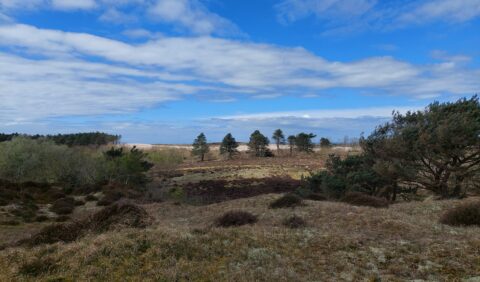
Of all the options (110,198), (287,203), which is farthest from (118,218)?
(110,198)

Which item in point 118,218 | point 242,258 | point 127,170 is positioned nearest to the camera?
point 242,258

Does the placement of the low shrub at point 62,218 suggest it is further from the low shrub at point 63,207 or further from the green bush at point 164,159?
the green bush at point 164,159

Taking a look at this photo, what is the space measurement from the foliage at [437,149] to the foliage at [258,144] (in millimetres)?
82608

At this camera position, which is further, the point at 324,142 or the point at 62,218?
the point at 324,142

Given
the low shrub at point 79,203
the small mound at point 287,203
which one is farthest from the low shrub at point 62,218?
the small mound at point 287,203

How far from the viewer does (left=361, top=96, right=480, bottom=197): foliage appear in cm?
2097

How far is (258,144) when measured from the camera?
10931 centimetres

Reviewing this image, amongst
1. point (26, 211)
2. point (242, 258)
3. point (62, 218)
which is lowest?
point (62, 218)

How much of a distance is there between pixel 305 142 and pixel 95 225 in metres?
102

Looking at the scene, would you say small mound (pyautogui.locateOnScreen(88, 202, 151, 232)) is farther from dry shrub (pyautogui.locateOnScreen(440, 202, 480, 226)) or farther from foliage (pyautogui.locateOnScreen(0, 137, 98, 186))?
foliage (pyautogui.locateOnScreen(0, 137, 98, 186))

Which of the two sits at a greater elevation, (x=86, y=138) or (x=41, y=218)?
(x=86, y=138)

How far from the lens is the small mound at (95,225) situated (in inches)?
344

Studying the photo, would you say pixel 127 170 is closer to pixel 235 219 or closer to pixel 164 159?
pixel 235 219

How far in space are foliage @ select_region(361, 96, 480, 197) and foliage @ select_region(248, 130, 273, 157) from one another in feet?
271
